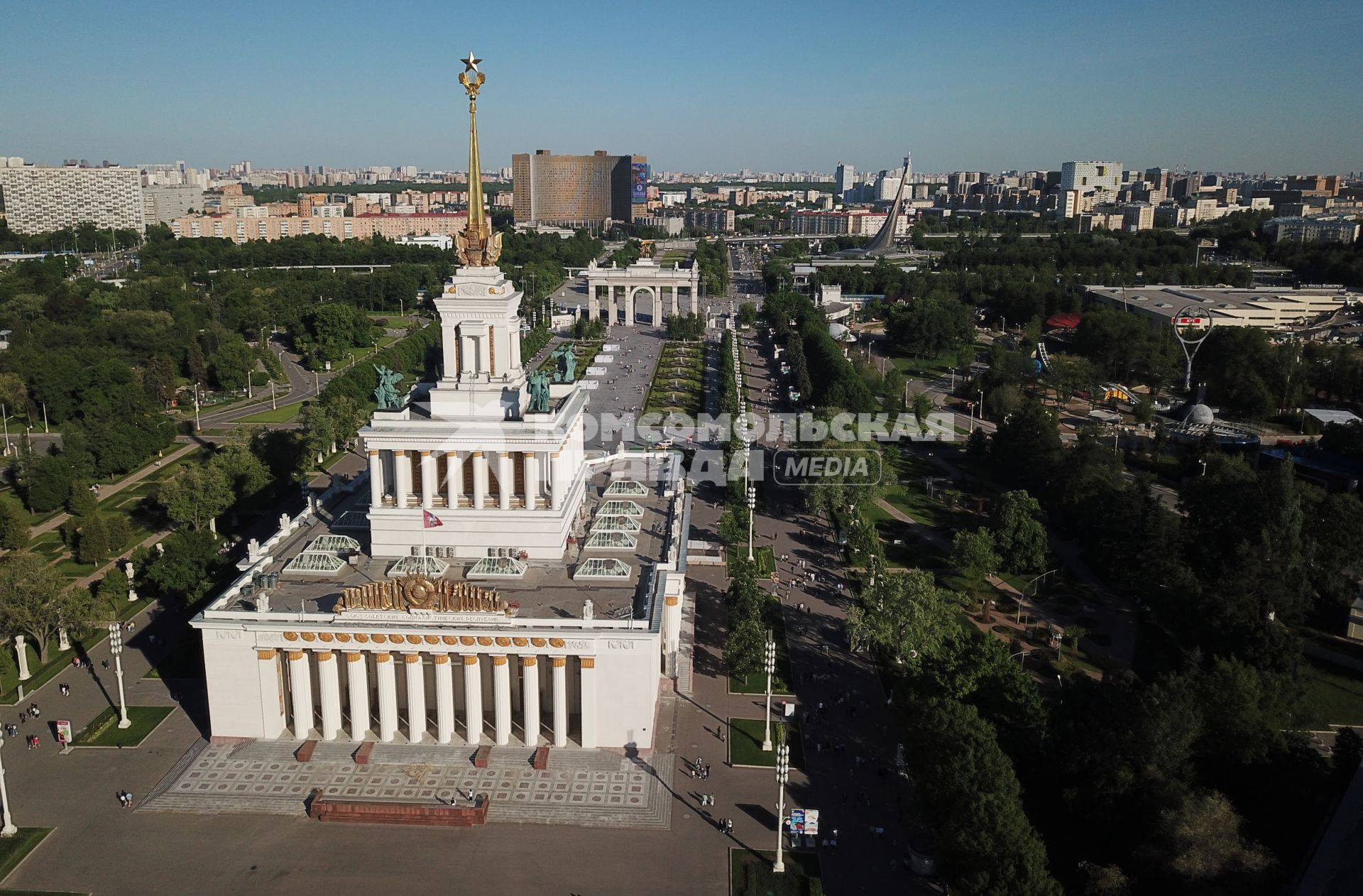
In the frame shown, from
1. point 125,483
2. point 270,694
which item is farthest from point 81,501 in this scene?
point 270,694

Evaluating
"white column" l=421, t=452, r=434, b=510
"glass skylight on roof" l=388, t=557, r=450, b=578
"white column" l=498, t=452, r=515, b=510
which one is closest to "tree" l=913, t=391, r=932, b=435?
"white column" l=498, t=452, r=515, b=510

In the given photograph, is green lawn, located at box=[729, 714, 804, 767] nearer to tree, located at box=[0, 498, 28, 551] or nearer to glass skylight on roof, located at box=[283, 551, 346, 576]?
glass skylight on roof, located at box=[283, 551, 346, 576]

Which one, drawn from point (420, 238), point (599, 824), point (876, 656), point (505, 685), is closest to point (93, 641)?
point (505, 685)

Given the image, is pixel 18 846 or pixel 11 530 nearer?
pixel 18 846

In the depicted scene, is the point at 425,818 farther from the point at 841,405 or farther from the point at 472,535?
the point at 841,405

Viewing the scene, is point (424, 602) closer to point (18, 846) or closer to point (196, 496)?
point (18, 846)

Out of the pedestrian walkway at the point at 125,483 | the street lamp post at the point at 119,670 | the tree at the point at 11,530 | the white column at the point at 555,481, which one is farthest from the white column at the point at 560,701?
the pedestrian walkway at the point at 125,483
